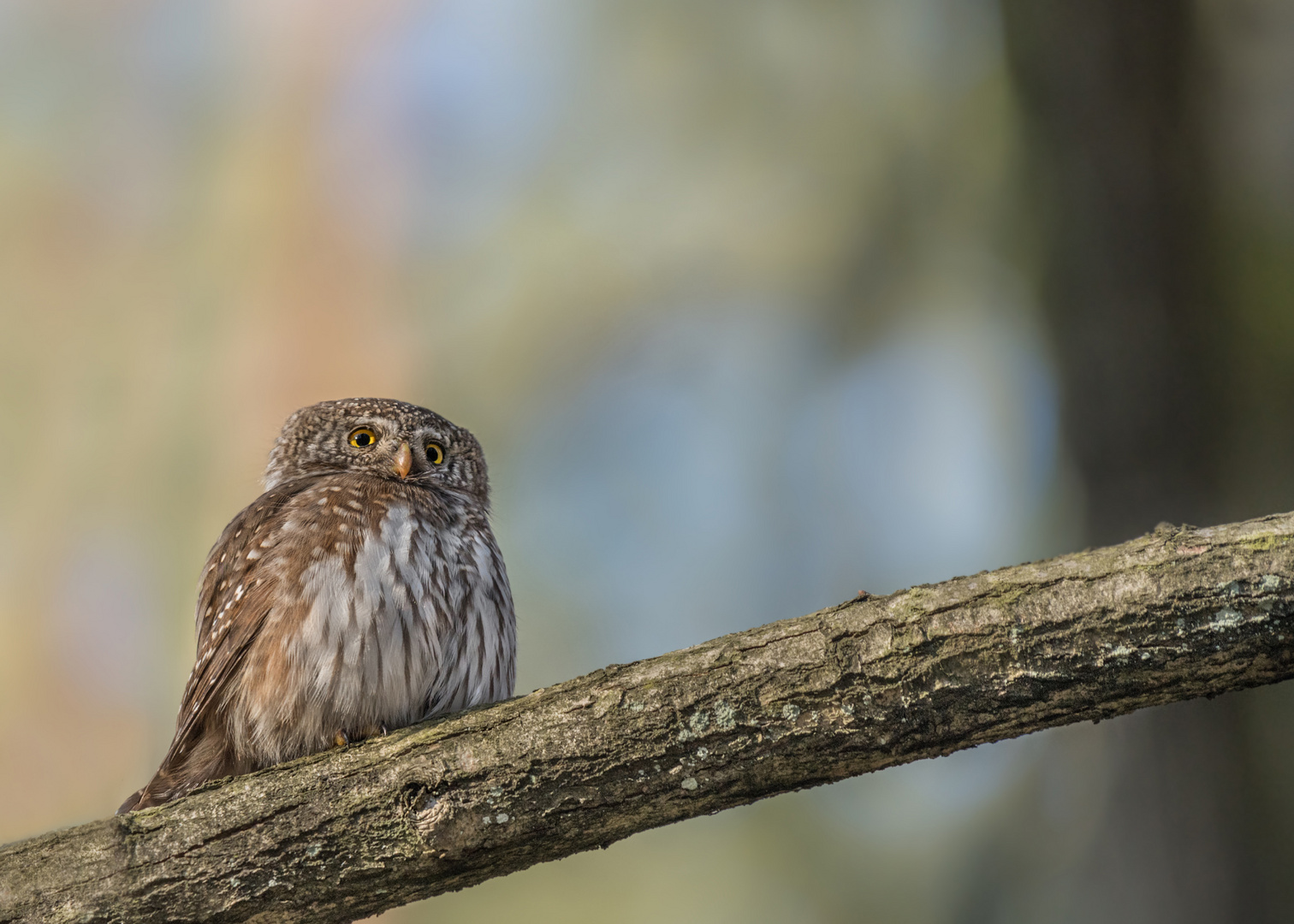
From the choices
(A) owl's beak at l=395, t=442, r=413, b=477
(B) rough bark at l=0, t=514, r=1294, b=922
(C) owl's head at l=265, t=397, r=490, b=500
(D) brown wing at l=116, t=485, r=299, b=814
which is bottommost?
(B) rough bark at l=0, t=514, r=1294, b=922

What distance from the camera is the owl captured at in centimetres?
338

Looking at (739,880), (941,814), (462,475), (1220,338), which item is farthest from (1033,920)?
(462,475)

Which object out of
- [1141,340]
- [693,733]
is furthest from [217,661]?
[1141,340]

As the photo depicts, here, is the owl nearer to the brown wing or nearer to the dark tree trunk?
the brown wing

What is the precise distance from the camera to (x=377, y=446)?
432 cm

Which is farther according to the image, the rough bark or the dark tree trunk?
the dark tree trunk

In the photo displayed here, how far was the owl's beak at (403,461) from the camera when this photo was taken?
4.13 meters

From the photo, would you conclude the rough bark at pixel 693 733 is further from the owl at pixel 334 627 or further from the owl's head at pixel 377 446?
the owl's head at pixel 377 446

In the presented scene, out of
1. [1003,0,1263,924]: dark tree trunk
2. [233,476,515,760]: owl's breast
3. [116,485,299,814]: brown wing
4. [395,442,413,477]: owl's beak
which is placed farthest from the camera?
[1003,0,1263,924]: dark tree trunk

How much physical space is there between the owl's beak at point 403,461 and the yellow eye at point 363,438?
0.57 feet

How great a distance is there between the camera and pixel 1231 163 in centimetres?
542

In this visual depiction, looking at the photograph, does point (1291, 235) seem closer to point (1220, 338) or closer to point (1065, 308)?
point (1220, 338)

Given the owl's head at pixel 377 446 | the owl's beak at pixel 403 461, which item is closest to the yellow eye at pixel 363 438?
the owl's head at pixel 377 446

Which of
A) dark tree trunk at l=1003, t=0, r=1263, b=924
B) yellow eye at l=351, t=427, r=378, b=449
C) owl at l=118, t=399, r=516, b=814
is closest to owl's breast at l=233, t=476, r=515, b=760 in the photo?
owl at l=118, t=399, r=516, b=814
